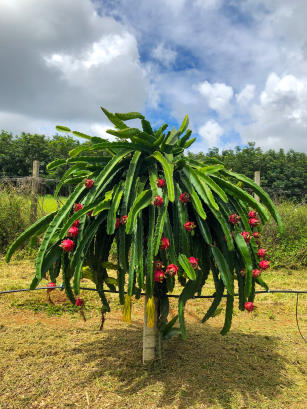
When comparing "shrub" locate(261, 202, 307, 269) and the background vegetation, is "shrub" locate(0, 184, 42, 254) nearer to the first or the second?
"shrub" locate(261, 202, 307, 269)

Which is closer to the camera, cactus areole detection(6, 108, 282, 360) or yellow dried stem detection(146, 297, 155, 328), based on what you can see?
cactus areole detection(6, 108, 282, 360)

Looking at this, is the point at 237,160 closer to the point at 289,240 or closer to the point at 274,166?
the point at 274,166

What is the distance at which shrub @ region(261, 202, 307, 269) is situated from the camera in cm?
755

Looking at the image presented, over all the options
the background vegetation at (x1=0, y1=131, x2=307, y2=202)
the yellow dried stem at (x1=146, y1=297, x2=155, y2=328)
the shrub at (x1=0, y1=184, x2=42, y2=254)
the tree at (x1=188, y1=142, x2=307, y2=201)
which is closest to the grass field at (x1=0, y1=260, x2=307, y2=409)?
the yellow dried stem at (x1=146, y1=297, x2=155, y2=328)

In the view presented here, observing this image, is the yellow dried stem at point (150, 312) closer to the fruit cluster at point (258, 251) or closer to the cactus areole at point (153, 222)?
the cactus areole at point (153, 222)

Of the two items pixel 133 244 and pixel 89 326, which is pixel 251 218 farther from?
pixel 89 326

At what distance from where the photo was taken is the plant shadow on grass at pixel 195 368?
7.96 ft

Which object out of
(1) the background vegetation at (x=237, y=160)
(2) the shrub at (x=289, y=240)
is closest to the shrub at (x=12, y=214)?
(2) the shrub at (x=289, y=240)

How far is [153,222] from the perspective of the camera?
7.04 feet

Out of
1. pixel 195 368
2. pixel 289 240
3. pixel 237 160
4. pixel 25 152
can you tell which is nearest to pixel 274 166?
pixel 237 160

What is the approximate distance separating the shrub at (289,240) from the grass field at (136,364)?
3430 mm

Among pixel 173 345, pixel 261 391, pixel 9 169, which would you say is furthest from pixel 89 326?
pixel 9 169

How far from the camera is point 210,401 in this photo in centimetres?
233

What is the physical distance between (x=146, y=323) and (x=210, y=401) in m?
0.67
